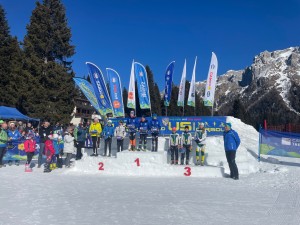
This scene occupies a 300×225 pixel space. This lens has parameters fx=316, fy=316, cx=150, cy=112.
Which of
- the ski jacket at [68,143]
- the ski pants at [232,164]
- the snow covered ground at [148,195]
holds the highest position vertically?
the ski jacket at [68,143]

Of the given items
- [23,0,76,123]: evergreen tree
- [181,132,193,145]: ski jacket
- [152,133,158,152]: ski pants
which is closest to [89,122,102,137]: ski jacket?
[152,133,158,152]: ski pants

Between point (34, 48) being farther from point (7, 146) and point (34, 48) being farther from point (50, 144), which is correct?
point (50, 144)

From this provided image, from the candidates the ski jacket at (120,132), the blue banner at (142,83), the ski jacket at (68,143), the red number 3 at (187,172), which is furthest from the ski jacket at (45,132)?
the blue banner at (142,83)

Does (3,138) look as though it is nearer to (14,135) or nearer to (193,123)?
(14,135)

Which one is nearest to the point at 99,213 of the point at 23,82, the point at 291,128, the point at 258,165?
the point at 258,165

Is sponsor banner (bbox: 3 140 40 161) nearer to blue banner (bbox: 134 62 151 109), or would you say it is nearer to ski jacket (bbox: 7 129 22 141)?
ski jacket (bbox: 7 129 22 141)

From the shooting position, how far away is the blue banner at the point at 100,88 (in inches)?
754

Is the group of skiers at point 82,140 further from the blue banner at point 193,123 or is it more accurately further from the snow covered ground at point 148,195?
the blue banner at point 193,123

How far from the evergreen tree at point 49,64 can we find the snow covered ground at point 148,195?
19115mm

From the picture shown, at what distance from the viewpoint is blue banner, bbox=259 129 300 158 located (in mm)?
12992

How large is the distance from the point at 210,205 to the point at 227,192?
164cm

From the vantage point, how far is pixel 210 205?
656 centimetres

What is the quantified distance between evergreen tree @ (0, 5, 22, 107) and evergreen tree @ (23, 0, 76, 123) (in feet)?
3.37

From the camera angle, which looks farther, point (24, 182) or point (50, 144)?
point (50, 144)
